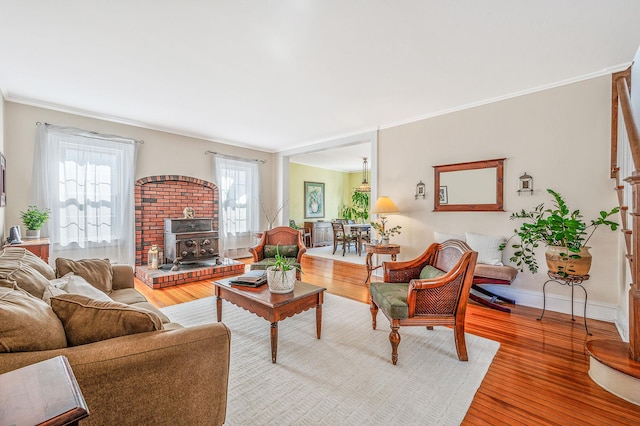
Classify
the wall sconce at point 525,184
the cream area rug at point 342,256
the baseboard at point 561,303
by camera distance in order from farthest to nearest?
the cream area rug at point 342,256, the wall sconce at point 525,184, the baseboard at point 561,303

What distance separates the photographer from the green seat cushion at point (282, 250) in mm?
4111

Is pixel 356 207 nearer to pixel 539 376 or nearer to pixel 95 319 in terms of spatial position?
pixel 539 376

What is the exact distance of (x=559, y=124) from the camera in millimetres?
3252

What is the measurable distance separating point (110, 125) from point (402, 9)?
466 cm

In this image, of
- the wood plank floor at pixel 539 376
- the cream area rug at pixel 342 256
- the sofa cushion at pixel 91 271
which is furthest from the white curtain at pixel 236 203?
the sofa cushion at pixel 91 271

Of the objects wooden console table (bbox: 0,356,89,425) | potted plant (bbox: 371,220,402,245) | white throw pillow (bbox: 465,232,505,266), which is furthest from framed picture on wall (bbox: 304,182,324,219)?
wooden console table (bbox: 0,356,89,425)

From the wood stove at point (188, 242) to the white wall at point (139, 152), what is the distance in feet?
3.41

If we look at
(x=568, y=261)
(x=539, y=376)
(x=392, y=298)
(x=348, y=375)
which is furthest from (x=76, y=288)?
(x=568, y=261)

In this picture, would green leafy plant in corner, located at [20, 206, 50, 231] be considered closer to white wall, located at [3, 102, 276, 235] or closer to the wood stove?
white wall, located at [3, 102, 276, 235]

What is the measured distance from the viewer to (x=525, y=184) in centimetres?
347

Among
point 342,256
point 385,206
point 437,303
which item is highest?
point 385,206

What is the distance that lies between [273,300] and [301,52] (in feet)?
7.42

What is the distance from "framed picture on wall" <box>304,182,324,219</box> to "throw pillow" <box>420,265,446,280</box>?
6367 mm

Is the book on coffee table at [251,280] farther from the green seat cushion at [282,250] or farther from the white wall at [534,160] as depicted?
the white wall at [534,160]
